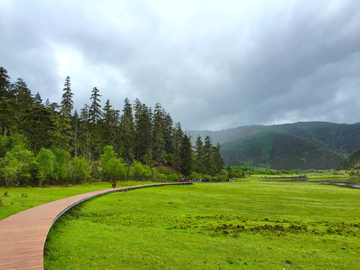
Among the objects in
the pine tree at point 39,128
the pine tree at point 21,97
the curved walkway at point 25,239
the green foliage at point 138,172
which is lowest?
the curved walkway at point 25,239

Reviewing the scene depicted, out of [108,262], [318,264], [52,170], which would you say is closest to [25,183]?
[52,170]

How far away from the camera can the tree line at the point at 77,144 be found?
31328 millimetres

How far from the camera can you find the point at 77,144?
53188mm

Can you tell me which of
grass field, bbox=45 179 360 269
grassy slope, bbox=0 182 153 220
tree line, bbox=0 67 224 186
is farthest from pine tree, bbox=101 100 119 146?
grass field, bbox=45 179 360 269

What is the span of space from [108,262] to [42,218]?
6036 mm

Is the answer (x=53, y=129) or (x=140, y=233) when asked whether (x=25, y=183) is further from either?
(x=140, y=233)

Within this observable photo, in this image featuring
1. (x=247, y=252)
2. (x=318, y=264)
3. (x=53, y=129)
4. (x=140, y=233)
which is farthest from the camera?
(x=53, y=129)

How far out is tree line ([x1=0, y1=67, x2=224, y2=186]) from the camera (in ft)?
103

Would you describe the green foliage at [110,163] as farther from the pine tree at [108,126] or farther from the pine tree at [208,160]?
the pine tree at [208,160]

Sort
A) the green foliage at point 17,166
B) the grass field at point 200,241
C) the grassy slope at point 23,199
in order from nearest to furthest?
1. the grass field at point 200,241
2. the grassy slope at point 23,199
3. the green foliage at point 17,166

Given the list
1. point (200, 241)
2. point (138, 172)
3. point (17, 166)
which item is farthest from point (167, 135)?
point (200, 241)

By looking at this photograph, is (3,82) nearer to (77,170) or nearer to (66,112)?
(66,112)

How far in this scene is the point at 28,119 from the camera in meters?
37.7

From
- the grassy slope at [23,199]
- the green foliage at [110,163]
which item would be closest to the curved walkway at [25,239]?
the grassy slope at [23,199]
